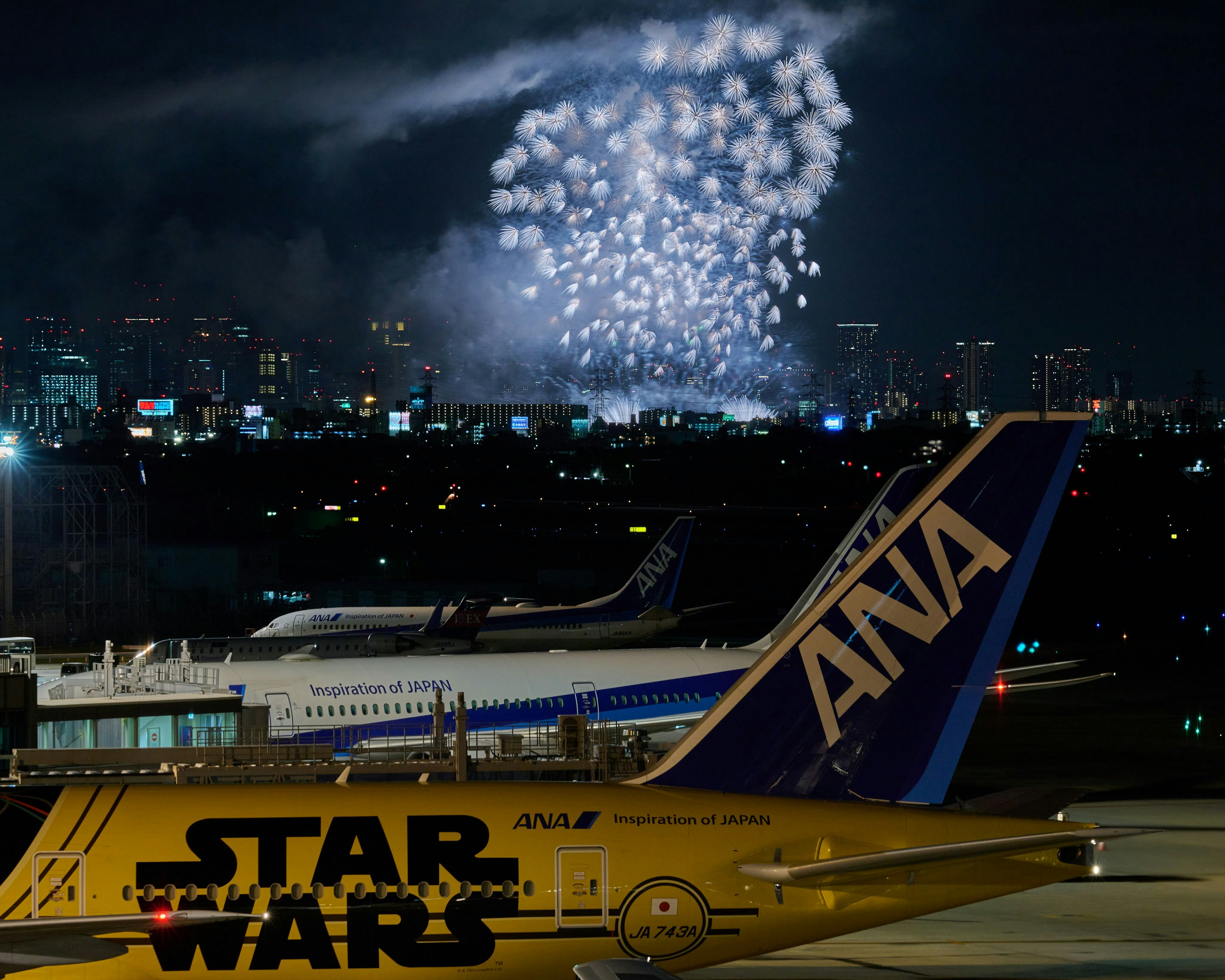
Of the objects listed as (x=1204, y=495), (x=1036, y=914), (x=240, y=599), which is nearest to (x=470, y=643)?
(x=1036, y=914)

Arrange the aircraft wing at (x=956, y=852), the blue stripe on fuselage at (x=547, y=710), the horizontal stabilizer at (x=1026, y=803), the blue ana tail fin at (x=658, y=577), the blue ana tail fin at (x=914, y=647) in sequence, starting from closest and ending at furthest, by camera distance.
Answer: the aircraft wing at (x=956, y=852) → the horizontal stabilizer at (x=1026, y=803) → the blue ana tail fin at (x=914, y=647) → the blue stripe on fuselage at (x=547, y=710) → the blue ana tail fin at (x=658, y=577)

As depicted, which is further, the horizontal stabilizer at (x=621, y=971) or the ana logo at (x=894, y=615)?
the ana logo at (x=894, y=615)

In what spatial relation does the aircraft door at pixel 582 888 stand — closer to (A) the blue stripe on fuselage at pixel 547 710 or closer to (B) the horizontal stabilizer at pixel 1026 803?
(B) the horizontal stabilizer at pixel 1026 803

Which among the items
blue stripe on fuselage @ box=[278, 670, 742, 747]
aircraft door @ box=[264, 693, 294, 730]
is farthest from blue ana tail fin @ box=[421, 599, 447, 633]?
aircraft door @ box=[264, 693, 294, 730]

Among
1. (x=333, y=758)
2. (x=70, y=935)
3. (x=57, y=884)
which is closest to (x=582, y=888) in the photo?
(x=70, y=935)

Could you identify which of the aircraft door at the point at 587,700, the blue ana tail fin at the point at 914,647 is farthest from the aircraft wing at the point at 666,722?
the blue ana tail fin at the point at 914,647

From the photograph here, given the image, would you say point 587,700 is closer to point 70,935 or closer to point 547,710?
point 547,710

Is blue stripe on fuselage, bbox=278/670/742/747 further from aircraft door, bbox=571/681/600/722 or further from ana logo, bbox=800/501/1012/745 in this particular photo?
ana logo, bbox=800/501/1012/745

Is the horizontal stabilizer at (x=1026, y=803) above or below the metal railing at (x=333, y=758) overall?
above
